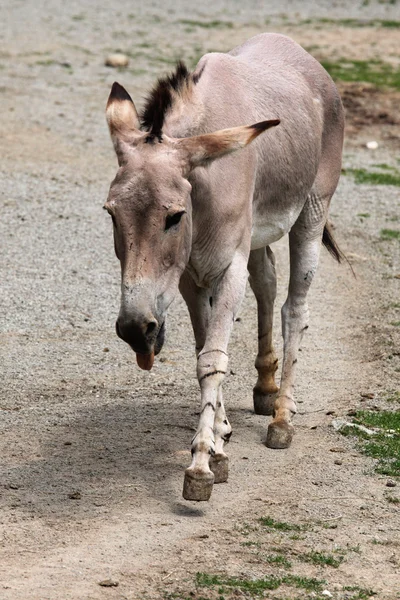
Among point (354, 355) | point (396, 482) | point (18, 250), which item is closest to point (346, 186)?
point (18, 250)

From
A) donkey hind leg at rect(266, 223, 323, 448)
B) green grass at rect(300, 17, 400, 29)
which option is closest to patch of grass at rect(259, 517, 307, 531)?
donkey hind leg at rect(266, 223, 323, 448)

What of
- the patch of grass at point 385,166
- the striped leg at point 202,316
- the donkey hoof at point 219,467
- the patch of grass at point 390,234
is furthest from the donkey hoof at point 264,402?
the patch of grass at point 385,166

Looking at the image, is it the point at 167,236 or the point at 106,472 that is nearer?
the point at 167,236

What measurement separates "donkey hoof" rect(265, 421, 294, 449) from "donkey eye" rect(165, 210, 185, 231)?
181 centimetres

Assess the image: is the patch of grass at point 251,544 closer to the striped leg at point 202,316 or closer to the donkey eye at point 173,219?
the striped leg at point 202,316

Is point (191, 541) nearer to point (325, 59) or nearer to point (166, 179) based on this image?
point (166, 179)

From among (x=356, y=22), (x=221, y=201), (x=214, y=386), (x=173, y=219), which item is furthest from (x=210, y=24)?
(x=173, y=219)

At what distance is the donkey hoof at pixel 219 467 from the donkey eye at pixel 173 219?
4.33ft

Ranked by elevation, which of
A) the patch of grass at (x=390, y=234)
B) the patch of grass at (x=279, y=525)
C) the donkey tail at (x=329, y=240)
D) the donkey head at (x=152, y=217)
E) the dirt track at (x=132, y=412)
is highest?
the donkey head at (x=152, y=217)

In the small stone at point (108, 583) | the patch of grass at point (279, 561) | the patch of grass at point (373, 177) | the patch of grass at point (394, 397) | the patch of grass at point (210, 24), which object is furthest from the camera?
the patch of grass at point (210, 24)

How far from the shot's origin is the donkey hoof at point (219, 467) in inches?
223

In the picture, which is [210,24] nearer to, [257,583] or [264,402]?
[264,402]

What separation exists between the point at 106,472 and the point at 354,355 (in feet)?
9.19

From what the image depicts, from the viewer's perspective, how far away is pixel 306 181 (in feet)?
21.8
